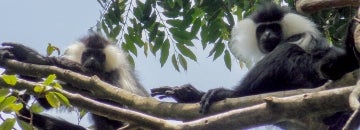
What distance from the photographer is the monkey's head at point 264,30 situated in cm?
502

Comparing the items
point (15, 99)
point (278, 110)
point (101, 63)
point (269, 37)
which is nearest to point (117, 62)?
point (101, 63)

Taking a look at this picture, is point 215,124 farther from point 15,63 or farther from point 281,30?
point 281,30

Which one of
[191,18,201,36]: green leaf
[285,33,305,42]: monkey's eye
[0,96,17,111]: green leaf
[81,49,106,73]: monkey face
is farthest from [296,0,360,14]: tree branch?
[81,49,106,73]: monkey face

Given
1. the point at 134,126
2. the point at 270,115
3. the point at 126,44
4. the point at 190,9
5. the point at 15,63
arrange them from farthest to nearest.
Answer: the point at 126,44, the point at 190,9, the point at 15,63, the point at 134,126, the point at 270,115

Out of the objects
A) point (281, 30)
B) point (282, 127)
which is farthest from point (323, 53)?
point (281, 30)

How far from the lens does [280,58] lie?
164 inches

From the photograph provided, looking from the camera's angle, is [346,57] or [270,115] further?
[346,57]

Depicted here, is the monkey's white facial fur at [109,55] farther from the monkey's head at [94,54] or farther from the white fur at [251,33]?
the white fur at [251,33]

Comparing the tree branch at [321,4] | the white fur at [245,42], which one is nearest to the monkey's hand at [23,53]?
the white fur at [245,42]

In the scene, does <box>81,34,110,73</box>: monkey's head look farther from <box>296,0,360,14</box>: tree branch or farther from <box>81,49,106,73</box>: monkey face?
<box>296,0,360,14</box>: tree branch

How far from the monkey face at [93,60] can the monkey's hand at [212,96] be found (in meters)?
2.41

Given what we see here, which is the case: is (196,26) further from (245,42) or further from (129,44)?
(245,42)

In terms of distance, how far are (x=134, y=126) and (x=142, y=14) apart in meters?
1.87

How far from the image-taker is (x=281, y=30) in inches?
Answer: 204
